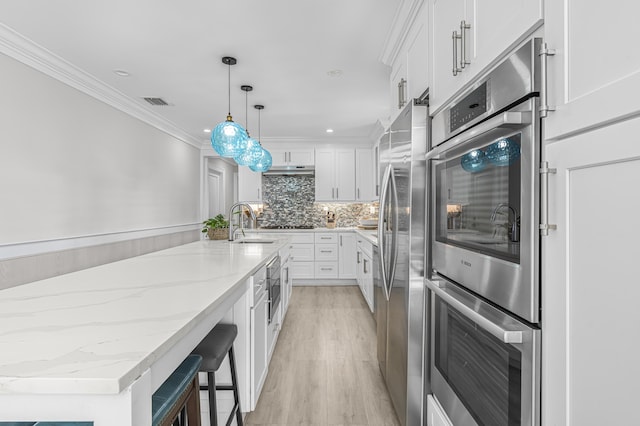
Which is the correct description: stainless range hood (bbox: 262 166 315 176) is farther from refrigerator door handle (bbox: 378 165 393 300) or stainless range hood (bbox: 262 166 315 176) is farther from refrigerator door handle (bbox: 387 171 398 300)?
refrigerator door handle (bbox: 387 171 398 300)

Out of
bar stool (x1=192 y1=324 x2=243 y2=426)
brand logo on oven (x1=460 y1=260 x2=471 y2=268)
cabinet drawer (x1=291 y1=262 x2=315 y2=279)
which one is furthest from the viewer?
cabinet drawer (x1=291 y1=262 x2=315 y2=279)

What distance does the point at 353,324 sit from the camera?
3.68 meters

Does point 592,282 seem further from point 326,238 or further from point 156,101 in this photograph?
point 326,238

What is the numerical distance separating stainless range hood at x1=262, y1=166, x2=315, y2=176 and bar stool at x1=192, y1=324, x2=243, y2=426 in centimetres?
434

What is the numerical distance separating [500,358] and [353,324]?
9.18ft

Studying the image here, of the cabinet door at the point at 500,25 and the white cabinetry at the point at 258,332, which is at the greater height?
the cabinet door at the point at 500,25

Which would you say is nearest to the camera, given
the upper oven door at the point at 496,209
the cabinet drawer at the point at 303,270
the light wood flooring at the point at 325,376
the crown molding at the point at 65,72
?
the upper oven door at the point at 496,209

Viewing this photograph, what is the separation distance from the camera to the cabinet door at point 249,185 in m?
5.90

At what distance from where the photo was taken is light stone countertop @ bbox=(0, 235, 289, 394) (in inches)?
25.4

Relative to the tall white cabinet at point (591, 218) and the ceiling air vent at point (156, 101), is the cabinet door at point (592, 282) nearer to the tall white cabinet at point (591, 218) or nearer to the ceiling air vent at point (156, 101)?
the tall white cabinet at point (591, 218)

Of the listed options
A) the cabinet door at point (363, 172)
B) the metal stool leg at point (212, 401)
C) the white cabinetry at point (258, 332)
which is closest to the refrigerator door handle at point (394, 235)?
the white cabinetry at point (258, 332)

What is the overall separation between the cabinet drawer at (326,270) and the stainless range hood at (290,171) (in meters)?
1.64

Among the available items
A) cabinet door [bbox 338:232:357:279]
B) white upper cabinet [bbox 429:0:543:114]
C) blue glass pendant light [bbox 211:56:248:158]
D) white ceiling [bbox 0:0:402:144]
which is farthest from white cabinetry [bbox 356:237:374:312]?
white upper cabinet [bbox 429:0:543:114]

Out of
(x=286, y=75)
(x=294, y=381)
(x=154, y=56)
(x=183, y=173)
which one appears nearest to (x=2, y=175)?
(x=154, y=56)
